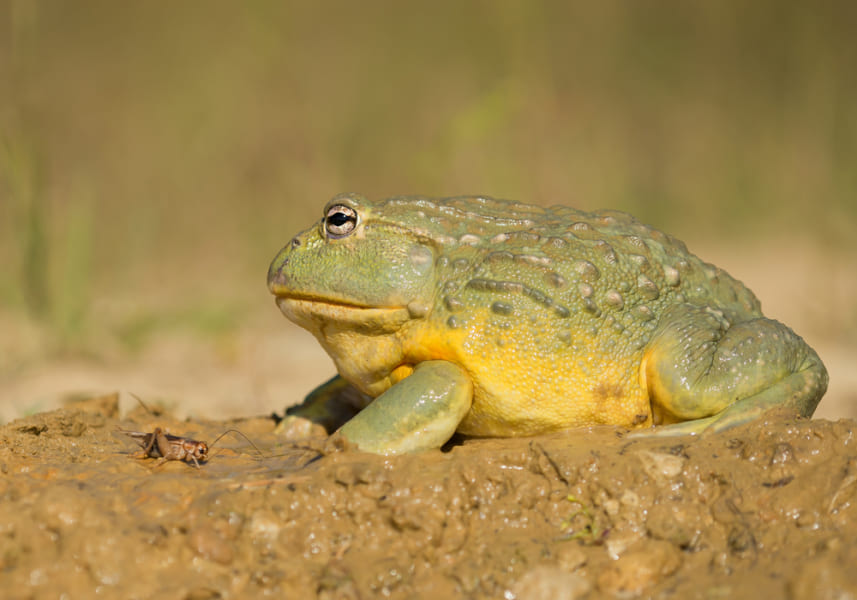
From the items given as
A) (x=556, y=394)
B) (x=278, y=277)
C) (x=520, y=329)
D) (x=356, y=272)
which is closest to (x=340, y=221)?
(x=356, y=272)

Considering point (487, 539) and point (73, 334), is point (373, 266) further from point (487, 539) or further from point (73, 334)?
point (73, 334)

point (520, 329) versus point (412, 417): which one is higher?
point (520, 329)

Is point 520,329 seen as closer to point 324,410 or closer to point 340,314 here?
point 340,314

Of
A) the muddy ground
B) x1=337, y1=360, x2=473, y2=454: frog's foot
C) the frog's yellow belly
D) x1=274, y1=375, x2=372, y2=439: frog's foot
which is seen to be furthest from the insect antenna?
the frog's yellow belly

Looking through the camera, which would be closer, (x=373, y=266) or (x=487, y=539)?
(x=487, y=539)

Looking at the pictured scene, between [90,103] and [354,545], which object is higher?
[90,103]

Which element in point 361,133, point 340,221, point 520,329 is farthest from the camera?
point 361,133

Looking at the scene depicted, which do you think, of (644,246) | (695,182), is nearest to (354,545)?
(644,246)
